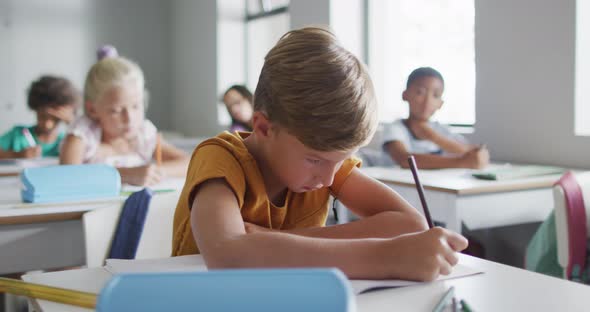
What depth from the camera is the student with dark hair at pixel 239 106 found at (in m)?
3.88

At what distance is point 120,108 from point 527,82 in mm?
1734

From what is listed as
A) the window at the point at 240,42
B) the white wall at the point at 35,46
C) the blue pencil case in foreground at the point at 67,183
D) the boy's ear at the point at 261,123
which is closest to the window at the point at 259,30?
the window at the point at 240,42

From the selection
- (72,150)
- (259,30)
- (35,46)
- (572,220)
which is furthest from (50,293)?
(35,46)

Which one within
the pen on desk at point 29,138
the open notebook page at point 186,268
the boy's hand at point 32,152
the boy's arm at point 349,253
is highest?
the boy's arm at point 349,253

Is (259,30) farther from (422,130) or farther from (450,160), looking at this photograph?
(450,160)

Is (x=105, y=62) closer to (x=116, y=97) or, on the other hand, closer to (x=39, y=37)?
(x=116, y=97)

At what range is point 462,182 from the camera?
2.26 metres

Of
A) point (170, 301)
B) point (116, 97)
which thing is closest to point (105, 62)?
point (116, 97)

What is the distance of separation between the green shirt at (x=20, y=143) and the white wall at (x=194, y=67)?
6.57 ft

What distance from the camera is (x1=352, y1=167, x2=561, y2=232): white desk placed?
6.96 feet

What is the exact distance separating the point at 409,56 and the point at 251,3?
215cm

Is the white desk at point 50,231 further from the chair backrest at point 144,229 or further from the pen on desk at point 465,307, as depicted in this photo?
the pen on desk at point 465,307

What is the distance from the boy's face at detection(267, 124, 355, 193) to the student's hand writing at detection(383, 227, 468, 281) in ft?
0.64

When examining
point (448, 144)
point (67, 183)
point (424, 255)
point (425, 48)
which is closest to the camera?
point (424, 255)
